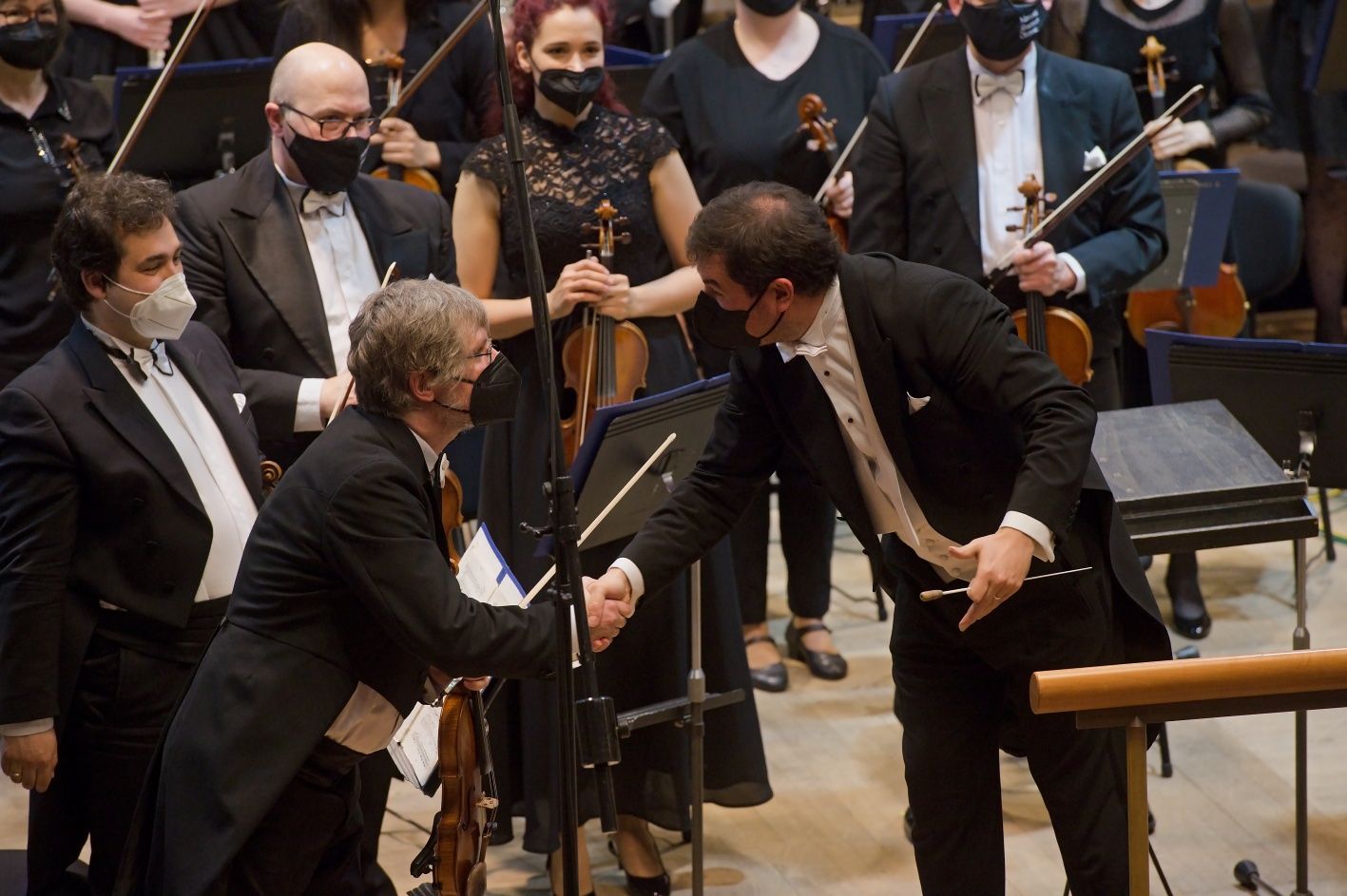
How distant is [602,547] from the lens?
11.9ft

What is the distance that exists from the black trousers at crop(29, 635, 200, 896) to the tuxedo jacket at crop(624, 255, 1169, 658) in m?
0.87

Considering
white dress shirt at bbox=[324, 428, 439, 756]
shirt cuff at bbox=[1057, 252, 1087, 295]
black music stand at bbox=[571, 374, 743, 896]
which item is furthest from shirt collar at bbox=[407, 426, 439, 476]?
shirt cuff at bbox=[1057, 252, 1087, 295]

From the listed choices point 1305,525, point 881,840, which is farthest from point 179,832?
point 1305,525

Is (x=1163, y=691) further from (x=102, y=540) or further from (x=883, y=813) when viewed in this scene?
(x=883, y=813)

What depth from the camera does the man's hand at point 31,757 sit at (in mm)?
2771

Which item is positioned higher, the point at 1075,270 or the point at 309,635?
the point at 1075,270

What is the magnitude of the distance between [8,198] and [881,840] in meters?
2.68

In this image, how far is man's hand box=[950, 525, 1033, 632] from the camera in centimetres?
245

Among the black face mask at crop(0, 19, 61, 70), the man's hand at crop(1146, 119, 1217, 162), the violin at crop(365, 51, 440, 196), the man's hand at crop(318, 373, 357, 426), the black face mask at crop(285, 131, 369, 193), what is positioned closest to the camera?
the man's hand at crop(318, 373, 357, 426)

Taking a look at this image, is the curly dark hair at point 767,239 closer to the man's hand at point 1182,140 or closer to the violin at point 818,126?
the violin at point 818,126

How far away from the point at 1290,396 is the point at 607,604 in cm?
170

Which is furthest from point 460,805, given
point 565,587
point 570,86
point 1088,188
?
point 1088,188

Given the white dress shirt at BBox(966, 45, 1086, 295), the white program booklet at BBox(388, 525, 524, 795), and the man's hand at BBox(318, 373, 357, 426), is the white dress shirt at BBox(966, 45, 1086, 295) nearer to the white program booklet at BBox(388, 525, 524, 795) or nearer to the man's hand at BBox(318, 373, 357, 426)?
the man's hand at BBox(318, 373, 357, 426)

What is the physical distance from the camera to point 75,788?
9.53ft
